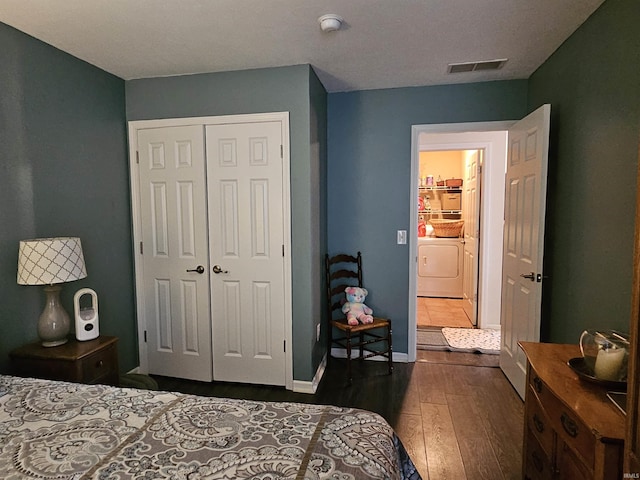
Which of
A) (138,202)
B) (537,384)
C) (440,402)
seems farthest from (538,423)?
(138,202)

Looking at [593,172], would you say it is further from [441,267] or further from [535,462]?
[441,267]

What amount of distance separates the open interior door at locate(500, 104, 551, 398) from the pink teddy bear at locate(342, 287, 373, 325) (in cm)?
112

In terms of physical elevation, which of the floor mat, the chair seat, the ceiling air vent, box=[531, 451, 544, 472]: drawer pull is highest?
the ceiling air vent

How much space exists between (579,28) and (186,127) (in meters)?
2.63

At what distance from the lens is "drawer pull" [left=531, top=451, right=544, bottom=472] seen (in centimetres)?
156

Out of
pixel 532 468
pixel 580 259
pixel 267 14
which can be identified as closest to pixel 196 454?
pixel 532 468

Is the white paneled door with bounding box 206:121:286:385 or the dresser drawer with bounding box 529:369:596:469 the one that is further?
the white paneled door with bounding box 206:121:286:385

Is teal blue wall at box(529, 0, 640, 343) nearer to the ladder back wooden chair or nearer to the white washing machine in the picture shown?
the ladder back wooden chair

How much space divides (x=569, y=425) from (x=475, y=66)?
245cm

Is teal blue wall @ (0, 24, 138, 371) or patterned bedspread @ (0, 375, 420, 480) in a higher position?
teal blue wall @ (0, 24, 138, 371)

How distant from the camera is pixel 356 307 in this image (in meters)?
3.20

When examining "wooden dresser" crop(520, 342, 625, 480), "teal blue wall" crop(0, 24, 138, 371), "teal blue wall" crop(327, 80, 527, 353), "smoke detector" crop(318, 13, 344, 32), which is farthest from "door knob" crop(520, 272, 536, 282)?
"teal blue wall" crop(0, 24, 138, 371)

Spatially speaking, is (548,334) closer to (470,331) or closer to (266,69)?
(470,331)

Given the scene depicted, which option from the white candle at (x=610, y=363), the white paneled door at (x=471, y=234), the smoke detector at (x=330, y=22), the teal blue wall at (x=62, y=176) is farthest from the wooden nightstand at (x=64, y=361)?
the white paneled door at (x=471, y=234)
